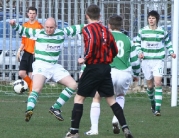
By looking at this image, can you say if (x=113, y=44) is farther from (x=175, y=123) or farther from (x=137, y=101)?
(x=137, y=101)

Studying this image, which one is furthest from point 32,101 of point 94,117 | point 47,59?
point 94,117

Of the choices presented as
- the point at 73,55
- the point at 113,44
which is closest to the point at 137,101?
the point at 73,55

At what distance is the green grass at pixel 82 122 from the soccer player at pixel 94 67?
1.92ft

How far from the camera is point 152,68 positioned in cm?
1365

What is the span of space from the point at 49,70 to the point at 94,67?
7.67 feet

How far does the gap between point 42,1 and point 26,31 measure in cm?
637

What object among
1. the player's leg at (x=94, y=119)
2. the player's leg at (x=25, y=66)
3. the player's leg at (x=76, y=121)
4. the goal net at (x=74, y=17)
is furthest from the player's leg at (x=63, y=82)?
the goal net at (x=74, y=17)

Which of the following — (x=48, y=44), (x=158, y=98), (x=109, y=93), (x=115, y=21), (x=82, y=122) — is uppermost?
(x=115, y=21)

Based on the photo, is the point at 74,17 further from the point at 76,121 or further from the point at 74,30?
the point at 76,121

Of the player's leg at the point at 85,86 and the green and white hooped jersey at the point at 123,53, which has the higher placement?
the green and white hooped jersey at the point at 123,53

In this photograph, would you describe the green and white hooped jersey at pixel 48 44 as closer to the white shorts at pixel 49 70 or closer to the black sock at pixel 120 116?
the white shorts at pixel 49 70

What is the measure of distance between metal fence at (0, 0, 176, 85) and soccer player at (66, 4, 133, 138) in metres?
8.58

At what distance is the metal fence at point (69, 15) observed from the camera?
17891mm

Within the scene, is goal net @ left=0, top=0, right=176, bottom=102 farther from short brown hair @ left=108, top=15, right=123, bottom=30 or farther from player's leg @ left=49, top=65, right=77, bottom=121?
short brown hair @ left=108, top=15, right=123, bottom=30
